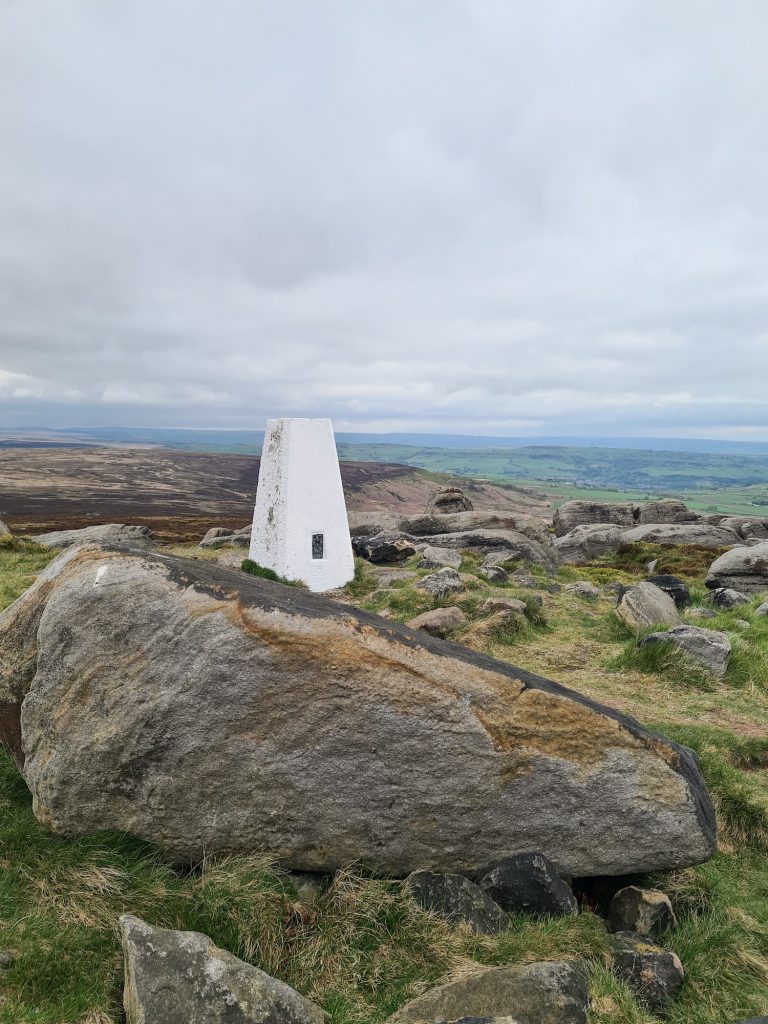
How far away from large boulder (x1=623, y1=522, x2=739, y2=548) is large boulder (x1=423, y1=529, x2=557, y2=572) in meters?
11.9

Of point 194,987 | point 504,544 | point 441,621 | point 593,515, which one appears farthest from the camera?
point 593,515

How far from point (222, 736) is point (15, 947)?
2.09m

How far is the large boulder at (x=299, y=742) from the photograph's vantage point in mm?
5746

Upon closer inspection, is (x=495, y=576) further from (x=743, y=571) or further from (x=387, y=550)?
(x=743, y=571)

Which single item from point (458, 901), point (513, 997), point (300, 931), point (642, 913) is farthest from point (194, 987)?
point (642, 913)

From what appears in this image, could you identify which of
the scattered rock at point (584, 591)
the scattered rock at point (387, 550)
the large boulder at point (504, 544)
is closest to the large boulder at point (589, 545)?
the large boulder at point (504, 544)

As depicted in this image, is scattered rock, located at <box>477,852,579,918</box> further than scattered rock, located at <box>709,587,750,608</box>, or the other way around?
scattered rock, located at <box>709,587,750,608</box>

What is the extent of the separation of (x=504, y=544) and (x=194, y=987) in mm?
30617

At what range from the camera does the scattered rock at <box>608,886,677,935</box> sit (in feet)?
19.2

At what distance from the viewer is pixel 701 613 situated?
60.4ft

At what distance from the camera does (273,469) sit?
22188mm

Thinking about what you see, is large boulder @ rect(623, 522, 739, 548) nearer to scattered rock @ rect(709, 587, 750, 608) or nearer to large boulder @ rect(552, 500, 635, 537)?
large boulder @ rect(552, 500, 635, 537)

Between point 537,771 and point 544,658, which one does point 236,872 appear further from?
point 544,658

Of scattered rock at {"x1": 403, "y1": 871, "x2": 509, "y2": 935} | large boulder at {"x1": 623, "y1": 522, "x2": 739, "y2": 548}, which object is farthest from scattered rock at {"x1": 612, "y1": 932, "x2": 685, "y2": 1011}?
large boulder at {"x1": 623, "y1": 522, "x2": 739, "y2": 548}
